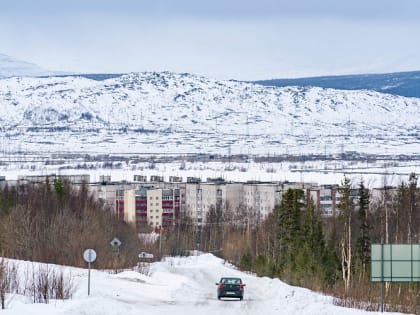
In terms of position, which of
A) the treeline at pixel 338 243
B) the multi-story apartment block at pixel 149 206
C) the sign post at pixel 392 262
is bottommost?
the multi-story apartment block at pixel 149 206

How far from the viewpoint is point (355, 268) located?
57344mm

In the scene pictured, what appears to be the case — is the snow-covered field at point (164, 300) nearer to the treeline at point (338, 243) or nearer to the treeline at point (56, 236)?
the treeline at point (338, 243)

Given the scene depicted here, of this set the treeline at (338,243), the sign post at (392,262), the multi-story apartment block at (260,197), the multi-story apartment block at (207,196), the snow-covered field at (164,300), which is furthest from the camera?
the multi-story apartment block at (207,196)

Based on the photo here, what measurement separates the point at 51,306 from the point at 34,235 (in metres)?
31.1

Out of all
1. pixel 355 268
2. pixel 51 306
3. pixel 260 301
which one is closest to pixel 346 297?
pixel 260 301

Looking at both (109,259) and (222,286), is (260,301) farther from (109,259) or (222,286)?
(109,259)

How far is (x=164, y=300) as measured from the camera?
3428 centimetres

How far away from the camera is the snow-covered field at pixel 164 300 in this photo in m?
26.4

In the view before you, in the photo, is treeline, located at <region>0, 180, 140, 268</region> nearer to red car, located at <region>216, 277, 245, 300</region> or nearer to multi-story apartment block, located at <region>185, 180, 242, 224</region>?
red car, located at <region>216, 277, 245, 300</region>

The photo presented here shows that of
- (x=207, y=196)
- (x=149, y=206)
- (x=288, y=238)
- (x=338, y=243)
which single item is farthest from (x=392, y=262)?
(x=207, y=196)

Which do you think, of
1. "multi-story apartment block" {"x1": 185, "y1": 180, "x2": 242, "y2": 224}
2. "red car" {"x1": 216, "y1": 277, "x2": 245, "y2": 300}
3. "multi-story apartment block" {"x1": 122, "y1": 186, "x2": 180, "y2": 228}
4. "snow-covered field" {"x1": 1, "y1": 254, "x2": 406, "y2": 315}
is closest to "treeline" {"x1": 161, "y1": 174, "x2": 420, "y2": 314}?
"snow-covered field" {"x1": 1, "y1": 254, "x2": 406, "y2": 315}

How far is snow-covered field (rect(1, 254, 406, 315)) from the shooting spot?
26375 millimetres

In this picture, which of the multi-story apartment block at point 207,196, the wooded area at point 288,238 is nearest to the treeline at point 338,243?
the wooded area at point 288,238

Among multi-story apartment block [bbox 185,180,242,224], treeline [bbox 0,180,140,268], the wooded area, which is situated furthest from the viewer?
multi-story apartment block [bbox 185,180,242,224]
